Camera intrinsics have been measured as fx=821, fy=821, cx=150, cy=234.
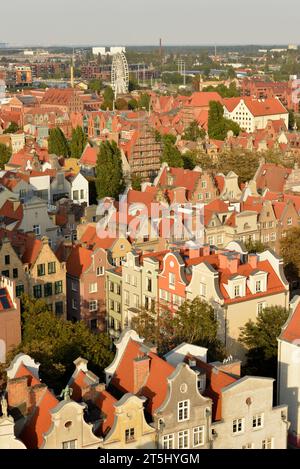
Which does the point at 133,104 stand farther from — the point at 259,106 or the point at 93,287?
the point at 93,287

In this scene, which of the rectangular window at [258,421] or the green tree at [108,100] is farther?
the green tree at [108,100]

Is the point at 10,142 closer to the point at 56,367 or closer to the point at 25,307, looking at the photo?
the point at 25,307

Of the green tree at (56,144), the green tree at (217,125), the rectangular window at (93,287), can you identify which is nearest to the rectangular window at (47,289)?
the rectangular window at (93,287)

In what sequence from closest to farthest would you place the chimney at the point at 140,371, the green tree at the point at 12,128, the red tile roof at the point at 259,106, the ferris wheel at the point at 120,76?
the chimney at the point at 140,371, the green tree at the point at 12,128, the red tile roof at the point at 259,106, the ferris wheel at the point at 120,76

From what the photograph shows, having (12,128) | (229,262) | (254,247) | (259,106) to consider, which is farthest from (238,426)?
(259,106)

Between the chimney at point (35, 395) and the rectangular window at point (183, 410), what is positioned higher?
the chimney at point (35, 395)

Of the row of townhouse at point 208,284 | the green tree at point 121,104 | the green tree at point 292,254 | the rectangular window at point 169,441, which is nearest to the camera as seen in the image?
the rectangular window at point 169,441

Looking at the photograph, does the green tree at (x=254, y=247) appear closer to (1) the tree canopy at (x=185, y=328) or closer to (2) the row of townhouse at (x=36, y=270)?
(1) the tree canopy at (x=185, y=328)
